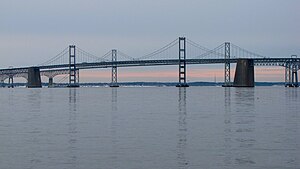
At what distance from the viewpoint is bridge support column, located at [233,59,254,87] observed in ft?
284

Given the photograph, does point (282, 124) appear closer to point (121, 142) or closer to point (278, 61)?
point (121, 142)

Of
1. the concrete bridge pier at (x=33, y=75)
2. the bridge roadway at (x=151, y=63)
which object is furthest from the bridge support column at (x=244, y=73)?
the concrete bridge pier at (x=33, y=75)

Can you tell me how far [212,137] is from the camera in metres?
12.3

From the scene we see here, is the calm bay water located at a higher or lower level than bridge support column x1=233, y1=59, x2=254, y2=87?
lower

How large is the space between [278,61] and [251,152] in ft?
259

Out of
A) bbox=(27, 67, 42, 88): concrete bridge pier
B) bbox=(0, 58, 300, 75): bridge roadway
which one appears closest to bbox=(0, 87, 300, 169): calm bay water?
bbox=(0, 58, 300, 75): bridge roadway

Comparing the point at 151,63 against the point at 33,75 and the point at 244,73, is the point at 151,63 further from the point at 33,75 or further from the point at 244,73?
the point at 33,75

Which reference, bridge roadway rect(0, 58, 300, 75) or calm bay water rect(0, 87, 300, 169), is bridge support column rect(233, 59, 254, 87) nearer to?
bridge roadway rect(0, 58, 300, 75)

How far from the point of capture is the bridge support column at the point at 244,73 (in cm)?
8669

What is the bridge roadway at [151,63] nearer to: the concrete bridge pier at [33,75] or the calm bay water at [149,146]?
the concrete bridge pier at [33,75]

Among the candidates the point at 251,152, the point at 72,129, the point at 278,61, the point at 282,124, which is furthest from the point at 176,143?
the point at 278,61

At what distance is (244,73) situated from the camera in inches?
3447

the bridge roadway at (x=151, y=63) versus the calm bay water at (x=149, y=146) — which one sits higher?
the bridge roadway at (x=151, y=63)

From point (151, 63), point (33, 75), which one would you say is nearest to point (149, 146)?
point (151, 63)
